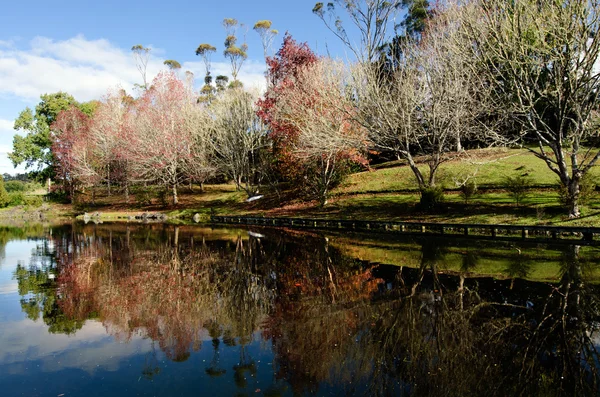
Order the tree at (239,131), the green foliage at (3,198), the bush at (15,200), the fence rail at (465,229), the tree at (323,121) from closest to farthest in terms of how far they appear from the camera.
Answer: the fence rail at (465,229) < the tree at (323,121) < the tree at (239,131) < the green foliage at (3,198) < the bush at (15,200)

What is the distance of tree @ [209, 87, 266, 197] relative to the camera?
37.9m

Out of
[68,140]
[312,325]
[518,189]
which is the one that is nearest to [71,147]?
[68,140]

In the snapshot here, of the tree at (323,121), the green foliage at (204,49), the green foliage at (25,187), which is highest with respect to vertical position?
the green foliage at (204,49)

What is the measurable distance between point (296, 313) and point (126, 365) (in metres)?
3.61

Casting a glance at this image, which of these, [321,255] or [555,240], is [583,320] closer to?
[321,255]

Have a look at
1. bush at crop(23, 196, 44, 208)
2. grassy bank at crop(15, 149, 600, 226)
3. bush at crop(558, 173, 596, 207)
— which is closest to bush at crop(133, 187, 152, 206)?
grassy bank at crop(15, 149, 600, 226)

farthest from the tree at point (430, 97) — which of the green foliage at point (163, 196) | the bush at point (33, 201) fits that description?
the bush at point (33, 201)

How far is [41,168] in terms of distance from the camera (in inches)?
2174

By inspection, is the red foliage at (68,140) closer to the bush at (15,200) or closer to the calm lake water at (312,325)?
the bush at (15,200)

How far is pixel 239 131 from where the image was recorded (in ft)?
125

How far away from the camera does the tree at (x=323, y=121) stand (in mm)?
26094

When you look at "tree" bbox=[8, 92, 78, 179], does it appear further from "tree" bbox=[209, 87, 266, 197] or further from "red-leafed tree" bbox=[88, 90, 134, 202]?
"tree" bbox=[209, 87, 266, 197]

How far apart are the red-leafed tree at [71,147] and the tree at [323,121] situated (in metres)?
26.5

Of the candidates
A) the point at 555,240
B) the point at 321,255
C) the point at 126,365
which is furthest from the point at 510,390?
the point at 555,240
